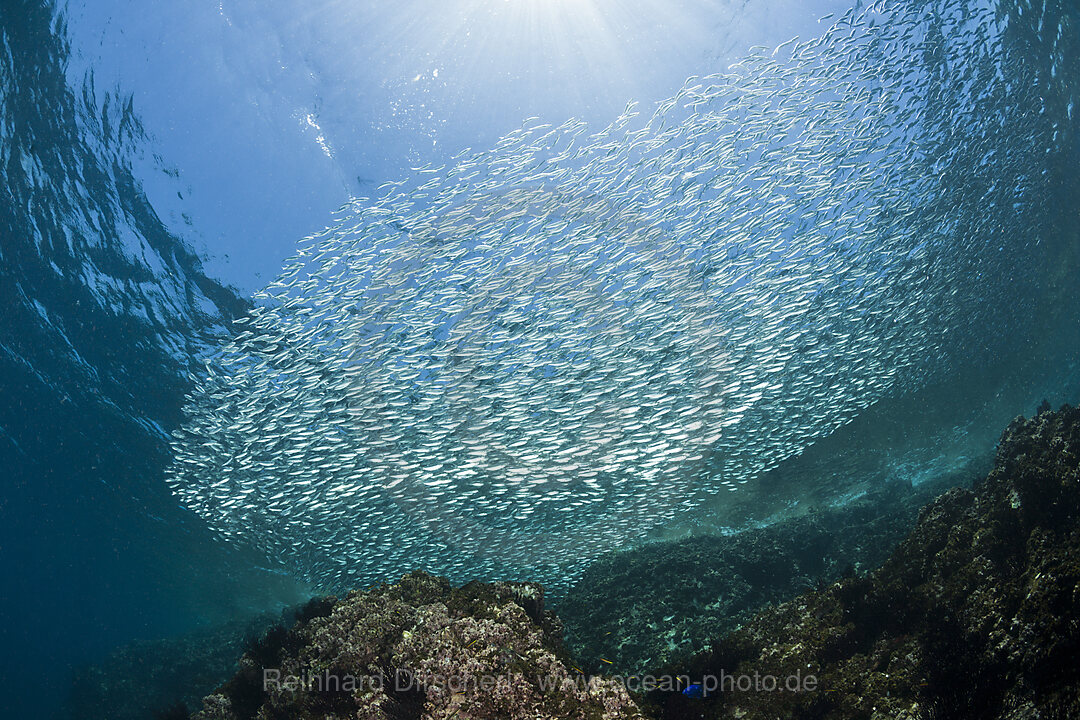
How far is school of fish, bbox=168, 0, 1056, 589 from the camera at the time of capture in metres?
8.88

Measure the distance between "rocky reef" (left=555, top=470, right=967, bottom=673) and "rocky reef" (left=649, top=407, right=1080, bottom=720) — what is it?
3673 mm

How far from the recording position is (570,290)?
1014 cm

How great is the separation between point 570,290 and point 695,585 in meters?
7.29

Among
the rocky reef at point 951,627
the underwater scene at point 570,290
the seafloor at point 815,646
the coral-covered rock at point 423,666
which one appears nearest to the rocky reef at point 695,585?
the underwater scene at point 570,290

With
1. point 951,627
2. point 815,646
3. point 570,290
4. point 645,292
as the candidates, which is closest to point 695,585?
point 815,646

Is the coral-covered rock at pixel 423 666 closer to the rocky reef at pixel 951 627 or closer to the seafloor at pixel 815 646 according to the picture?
the seafloor at pixel 815 646

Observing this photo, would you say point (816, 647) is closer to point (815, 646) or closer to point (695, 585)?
point (815, 646)

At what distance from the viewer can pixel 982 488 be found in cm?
681

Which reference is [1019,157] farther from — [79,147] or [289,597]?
[289,597]

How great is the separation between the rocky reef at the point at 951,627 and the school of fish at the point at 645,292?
5.76m

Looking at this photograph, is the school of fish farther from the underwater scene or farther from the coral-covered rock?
the coral-covered rock

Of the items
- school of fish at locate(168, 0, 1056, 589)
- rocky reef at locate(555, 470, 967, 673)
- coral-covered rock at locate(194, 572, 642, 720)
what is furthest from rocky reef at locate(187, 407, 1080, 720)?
school of fish at locate(168, 0, 1056, 589)

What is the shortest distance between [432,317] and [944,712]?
9.19 metres

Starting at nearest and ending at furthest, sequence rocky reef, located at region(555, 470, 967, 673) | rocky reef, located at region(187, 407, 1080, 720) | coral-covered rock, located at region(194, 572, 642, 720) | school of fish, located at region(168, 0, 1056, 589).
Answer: rocky reef, located at region(187, 407, 1080, 720), coral-covered rock, located at region(194, 572, 642, 720), school of fish, located at region(168, 0, 1056, 589), rocky reef, located at region(555, 470, 967, 673)
